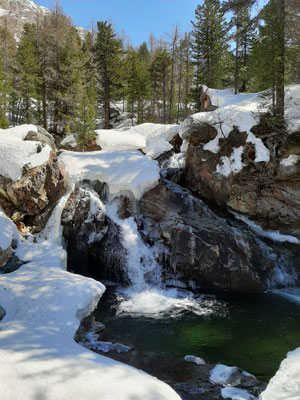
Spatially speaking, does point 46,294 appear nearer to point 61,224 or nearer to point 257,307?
point 61,224

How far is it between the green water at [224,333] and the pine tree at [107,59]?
813 inches

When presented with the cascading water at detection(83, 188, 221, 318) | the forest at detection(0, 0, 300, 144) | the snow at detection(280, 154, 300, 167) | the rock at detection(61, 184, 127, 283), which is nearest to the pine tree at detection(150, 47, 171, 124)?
the forest at detection(0, 0, 300, 144)

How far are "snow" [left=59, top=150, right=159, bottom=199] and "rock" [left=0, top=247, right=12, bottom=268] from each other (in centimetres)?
497

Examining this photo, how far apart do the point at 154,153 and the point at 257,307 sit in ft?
38.5

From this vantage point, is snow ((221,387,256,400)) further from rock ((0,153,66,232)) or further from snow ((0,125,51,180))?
snow ((0,125,51,180))

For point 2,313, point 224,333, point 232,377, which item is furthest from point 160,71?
point 232,377

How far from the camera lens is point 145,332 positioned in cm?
850

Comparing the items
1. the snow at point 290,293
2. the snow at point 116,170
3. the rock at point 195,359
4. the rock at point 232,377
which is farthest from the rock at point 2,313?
the snow at point 290,293

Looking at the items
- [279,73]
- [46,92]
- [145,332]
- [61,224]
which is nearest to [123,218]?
[61,224]

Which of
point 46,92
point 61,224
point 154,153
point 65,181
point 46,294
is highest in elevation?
point 46,92

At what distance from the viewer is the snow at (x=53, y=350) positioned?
4254mm

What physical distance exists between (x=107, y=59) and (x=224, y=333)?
25.2m

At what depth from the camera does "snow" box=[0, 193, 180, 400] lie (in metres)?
4.25

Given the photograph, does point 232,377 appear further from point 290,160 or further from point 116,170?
point 116,170
